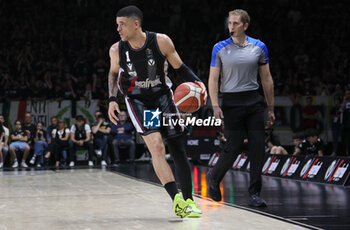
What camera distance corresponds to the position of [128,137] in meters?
17.1

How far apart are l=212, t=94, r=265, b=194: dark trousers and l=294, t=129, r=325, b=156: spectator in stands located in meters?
5.59

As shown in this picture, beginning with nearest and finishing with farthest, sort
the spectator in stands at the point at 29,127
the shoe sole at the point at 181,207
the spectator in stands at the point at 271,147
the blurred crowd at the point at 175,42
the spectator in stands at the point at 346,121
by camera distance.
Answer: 1. the shoe sole at the point at 181,207
2. the spectator in stands at the point at 271,147
3. the spectator in stands at the point at 346,121
4. the spectator in stands at the point at 29,127
5. the blurred crowd at the point at 175,42

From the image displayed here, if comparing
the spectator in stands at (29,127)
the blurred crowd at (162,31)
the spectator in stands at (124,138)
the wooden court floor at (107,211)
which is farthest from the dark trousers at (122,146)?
the wooden court floor at (107,211)

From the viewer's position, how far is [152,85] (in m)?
5.13

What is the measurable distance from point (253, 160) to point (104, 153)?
37.4 feet

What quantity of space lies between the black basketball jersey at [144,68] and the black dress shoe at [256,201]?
5.69ft

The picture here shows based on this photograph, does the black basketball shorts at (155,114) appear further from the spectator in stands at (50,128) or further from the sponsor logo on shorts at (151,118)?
the spectator in stands at (50,128)

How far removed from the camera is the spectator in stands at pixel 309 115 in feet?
52.8

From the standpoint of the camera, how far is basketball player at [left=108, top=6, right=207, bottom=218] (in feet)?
16.6

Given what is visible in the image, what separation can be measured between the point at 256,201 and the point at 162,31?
56.3 ft

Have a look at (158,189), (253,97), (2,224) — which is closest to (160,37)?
(253,97)

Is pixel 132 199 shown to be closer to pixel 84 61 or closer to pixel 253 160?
pixel 253 160

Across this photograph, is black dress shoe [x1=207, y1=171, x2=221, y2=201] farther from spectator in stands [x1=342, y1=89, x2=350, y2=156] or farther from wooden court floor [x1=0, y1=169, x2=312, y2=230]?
spectator in stands [x1=342, y1=89, x2=350, y2=156]

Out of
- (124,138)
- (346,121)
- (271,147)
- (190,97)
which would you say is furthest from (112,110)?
(124,138)
